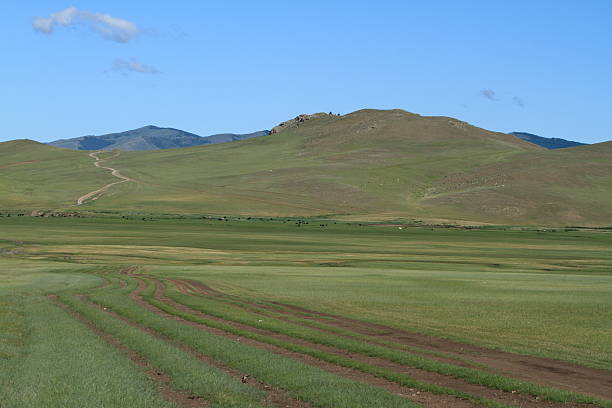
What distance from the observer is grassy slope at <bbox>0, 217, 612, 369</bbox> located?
30.6 m

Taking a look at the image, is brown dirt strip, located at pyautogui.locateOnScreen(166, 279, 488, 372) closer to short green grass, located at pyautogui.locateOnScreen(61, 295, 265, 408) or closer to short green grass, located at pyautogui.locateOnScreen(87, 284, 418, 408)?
short green grass, located at pyautogui.locateOnScreen(87, 284, 418, 408)


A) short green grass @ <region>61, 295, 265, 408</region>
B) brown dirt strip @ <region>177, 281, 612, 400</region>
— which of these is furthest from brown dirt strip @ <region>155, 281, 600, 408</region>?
short green grass @ <region>61, 295, 265, 408</region>

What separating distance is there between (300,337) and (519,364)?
8.14 m

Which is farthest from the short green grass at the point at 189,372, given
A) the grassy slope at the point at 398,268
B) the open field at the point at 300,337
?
the grassy slope at the point at 398,268

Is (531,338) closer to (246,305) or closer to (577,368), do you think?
(577,368)

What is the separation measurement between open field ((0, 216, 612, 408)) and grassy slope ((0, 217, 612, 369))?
239 millimetres

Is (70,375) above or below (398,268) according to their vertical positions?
above

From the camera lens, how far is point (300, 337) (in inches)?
1040

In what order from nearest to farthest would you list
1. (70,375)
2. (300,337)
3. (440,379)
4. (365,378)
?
(70,375) < (440,379) < (365,378) < (300,337)

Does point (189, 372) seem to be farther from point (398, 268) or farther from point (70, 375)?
point (398, 268)

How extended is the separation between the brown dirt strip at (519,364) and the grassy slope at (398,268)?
111 cm

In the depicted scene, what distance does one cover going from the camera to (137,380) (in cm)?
1850

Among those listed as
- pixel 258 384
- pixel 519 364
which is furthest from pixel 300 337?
pixel 519 364

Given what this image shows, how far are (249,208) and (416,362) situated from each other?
171 metres
